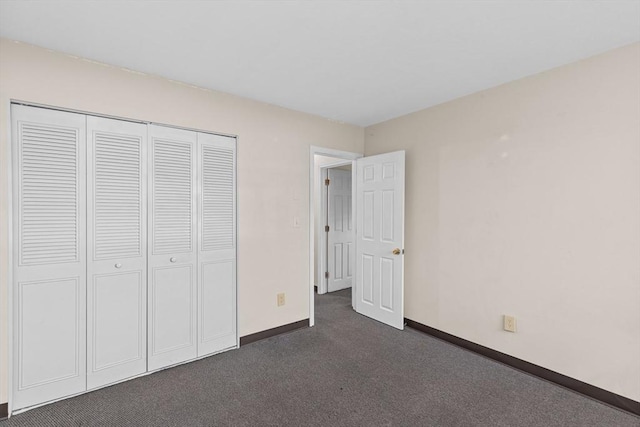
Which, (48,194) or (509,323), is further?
(509,323)

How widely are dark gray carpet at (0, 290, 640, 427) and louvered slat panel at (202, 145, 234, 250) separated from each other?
1.06 meters

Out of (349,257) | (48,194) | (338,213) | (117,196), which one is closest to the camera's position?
(48,194)

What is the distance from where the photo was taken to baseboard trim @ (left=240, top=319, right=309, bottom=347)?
3094mm

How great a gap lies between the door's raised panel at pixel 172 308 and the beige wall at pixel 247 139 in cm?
48

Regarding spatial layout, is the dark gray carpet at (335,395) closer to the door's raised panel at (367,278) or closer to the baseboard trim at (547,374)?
the baseboard trim at (547,374)

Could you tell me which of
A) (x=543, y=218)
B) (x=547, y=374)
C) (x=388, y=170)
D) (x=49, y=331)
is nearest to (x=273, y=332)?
(x=49, y=331)

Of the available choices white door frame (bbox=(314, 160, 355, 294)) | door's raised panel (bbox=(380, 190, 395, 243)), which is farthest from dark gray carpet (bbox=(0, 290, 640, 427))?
white door frame (bbox=(314, 160, 355, 294))

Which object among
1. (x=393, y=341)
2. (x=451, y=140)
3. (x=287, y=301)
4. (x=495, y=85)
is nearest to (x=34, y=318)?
(x=287, y=301)

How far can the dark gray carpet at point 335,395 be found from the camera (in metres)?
1.99

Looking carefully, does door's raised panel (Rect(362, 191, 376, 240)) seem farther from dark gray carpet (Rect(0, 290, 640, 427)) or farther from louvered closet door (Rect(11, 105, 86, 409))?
louvered closet door (Rect(11, 105, 86, 409))

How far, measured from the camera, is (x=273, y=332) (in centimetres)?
329

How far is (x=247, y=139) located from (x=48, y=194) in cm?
158

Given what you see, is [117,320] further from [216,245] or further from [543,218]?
[543,218]

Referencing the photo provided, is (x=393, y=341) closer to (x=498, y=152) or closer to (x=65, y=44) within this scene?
(x=498, y=152)
